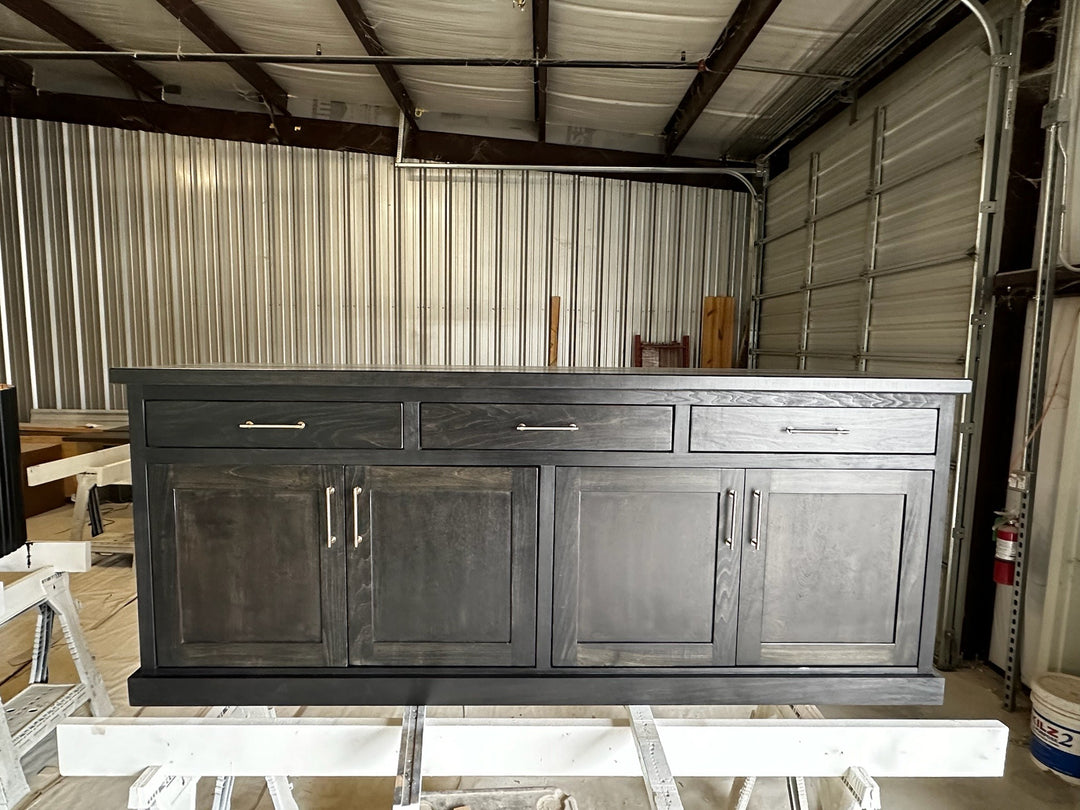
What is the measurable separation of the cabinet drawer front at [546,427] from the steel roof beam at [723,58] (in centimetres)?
241

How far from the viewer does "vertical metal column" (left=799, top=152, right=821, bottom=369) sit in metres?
3.90

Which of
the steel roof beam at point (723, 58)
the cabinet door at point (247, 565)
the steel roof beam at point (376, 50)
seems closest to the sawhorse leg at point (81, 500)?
the cabinet door at point (247, 565)

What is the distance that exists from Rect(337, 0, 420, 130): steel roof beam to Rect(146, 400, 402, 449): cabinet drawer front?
2709 mm

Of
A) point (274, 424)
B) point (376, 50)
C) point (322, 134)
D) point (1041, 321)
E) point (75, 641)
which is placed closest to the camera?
point (274, 424)

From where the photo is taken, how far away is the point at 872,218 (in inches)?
127

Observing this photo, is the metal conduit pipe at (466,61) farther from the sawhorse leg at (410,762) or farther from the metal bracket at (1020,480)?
the sawhorse leg at (410,762)

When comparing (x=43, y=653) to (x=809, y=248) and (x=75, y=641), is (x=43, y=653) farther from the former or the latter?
(x=809, y=248)

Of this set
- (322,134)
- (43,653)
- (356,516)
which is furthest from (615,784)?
(322,134)

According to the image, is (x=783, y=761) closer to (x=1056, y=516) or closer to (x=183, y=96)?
(x=1056, y=516)

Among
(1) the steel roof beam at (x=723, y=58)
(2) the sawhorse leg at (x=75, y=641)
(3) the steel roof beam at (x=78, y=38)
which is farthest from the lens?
(3) the steel roof beam at (x=78, y=38)

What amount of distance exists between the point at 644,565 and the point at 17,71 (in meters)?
6.31

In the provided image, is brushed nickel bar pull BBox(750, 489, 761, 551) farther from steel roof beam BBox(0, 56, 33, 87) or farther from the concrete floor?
steel roof beam BBox(0, 56, 33, 87)

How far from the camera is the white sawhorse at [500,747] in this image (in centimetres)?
117

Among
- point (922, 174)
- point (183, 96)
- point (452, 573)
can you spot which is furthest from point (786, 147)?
point (183, 96)
